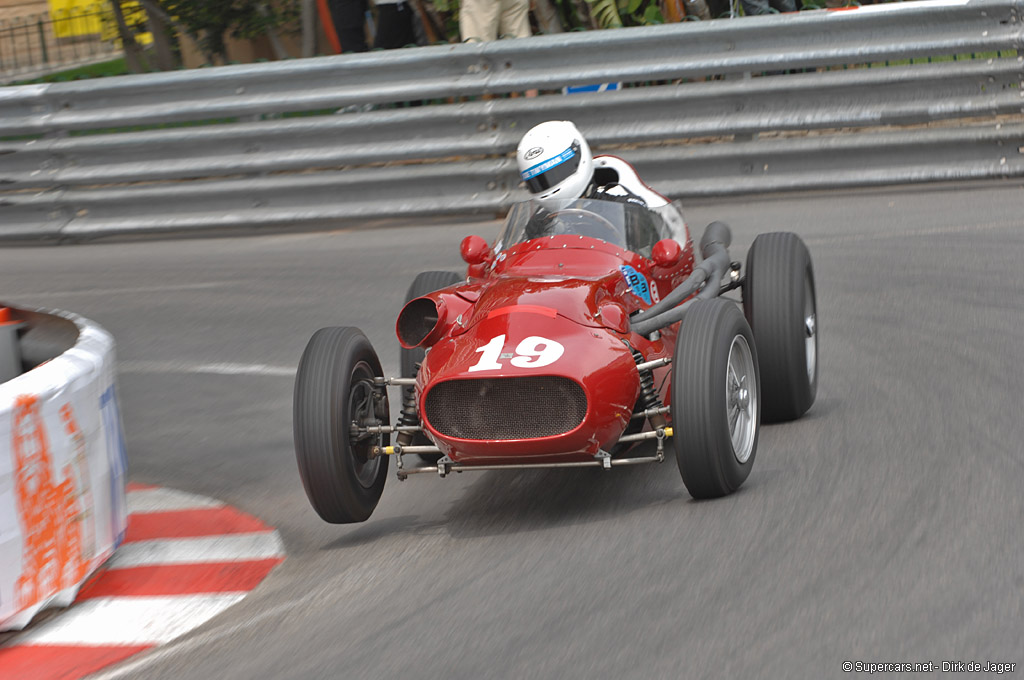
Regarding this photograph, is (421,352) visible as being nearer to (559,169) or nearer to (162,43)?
(559,169)

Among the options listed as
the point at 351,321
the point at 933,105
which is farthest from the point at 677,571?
the point at 933,105

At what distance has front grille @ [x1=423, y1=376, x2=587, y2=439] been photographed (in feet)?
16.4

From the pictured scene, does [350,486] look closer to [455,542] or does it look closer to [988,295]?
Answer: [455,542]

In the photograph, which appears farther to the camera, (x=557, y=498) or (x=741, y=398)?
(x=557, y=498)

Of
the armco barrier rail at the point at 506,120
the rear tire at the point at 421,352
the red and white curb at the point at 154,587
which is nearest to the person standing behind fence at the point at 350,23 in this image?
the armco barrier rail at the point at 506,120

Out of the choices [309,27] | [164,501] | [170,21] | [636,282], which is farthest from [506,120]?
[170,21]

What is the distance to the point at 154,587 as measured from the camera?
5113 millimetres

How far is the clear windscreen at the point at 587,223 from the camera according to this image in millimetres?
6238

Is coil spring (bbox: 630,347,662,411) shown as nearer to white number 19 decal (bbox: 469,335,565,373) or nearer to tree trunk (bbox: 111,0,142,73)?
Result: white number 19 decal (bbox: 469,335,565,373)

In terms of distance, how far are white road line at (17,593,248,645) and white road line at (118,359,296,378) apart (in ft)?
10.1

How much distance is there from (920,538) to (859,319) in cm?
351

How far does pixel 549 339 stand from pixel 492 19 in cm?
784


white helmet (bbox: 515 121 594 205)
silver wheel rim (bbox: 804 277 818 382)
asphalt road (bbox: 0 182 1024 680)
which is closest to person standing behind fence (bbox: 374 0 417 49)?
asphalt road (bbox: 0 182 1024 680)

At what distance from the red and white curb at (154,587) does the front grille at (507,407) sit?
0.86 m
